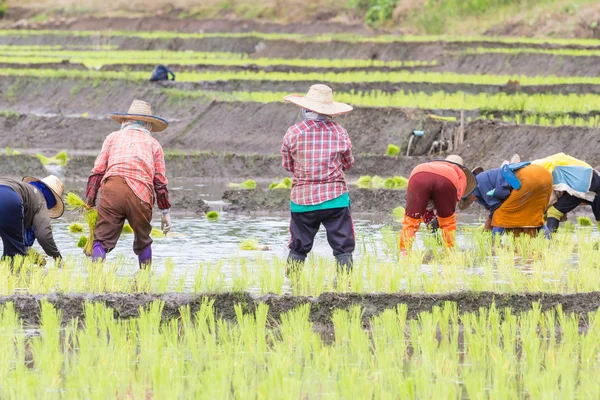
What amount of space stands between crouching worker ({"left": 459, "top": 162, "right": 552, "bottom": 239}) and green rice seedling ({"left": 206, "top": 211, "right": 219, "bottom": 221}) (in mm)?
3301

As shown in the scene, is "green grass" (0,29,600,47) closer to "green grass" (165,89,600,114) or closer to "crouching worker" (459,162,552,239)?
"green grass" (165,89,600,114)

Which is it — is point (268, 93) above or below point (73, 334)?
above

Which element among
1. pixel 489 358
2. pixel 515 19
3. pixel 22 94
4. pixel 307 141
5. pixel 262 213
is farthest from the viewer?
pixel 515 19

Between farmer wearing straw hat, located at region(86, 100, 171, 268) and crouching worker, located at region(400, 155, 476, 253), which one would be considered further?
crouching worker, located at region(400, 155, 476, 253)

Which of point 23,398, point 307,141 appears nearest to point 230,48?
point 307,141

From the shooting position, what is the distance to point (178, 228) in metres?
11.7

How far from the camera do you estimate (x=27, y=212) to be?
8.04 metres

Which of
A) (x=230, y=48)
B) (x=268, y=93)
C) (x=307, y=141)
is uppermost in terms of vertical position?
(x=230, y=48)

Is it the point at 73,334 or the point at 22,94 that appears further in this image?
the point at 22,94

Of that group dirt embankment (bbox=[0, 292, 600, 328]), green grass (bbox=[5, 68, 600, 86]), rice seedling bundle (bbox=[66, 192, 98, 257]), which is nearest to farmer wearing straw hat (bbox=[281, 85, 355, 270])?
dirt embankment (bbox=[0, 292, 600, 328])

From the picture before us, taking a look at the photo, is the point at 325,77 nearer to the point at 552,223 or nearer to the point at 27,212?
the point at 552,223

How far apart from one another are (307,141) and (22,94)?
18131 millimetres

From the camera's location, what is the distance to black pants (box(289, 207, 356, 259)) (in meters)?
7.96

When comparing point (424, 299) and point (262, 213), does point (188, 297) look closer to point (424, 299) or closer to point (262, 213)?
point (424, 299)
